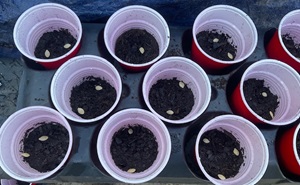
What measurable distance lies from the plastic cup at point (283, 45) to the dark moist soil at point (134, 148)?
0.64 metres

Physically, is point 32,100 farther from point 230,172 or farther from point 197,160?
point 230,172

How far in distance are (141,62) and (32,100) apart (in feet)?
1.55

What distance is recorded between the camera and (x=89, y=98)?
1.29 m

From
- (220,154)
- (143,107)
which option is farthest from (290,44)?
(143,107)

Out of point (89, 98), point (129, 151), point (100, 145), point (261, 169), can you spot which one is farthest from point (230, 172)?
point (89, 98)

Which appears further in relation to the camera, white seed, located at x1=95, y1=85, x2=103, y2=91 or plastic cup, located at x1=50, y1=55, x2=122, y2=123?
white seed, located at x1=95, y1=85, x2=103, y2=91

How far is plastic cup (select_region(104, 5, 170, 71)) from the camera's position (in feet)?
4.01

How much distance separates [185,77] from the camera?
4.27 feet

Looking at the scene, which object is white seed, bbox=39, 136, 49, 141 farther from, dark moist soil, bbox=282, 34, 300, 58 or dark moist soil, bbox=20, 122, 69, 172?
dark moist soil, bbox=282, 34, 300, 58

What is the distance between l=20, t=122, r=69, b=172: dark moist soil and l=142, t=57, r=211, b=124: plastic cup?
38 centimetres

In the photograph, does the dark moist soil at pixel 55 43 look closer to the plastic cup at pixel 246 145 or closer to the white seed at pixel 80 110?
the white seed at pixel 80 110

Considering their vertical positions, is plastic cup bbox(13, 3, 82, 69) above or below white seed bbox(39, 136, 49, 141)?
above

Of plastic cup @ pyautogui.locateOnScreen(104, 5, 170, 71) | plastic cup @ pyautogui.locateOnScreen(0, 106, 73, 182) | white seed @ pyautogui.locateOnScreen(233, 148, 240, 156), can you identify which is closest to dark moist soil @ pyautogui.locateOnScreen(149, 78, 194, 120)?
plastic cup @ pyautogui.locateOnScreen(104, 5, 170, 71)

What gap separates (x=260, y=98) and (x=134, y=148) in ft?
1.93
